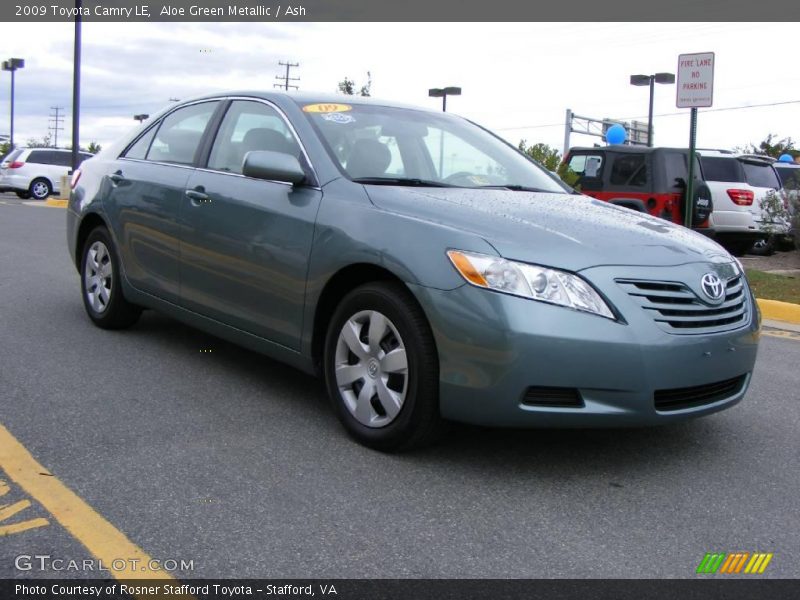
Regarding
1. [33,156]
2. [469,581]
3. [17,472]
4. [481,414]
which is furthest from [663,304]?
[33,156]

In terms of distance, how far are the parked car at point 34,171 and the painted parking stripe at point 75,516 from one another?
26105 mm

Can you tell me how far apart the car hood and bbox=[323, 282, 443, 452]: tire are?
403 millimetres

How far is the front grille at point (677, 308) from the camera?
3.45 meters

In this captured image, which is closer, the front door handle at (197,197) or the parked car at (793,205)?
Result: the front door handle at (197,197)

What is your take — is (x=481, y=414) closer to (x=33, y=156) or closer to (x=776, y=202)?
(x=776, y=202)

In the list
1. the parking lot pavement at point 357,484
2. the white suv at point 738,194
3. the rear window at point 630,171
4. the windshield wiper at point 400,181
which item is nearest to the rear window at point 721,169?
the white suv at point 738,194

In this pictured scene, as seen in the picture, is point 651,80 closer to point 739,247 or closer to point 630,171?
point 739,247

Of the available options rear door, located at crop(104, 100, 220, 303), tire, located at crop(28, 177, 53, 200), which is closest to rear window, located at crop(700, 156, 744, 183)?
rear door, located at crop(104, 100, 220, 303)

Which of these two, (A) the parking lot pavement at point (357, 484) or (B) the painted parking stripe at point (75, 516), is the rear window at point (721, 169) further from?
(B) the painted parking stripe at point (75, 516)

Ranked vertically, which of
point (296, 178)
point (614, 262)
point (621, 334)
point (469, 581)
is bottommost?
point (469, 581)

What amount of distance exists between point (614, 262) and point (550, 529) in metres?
1.07

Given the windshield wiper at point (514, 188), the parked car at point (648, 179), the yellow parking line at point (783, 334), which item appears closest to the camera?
the windshield wiper at point (514, 188)

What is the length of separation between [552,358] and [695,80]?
7406 mm

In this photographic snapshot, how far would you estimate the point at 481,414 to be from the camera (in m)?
3.46
